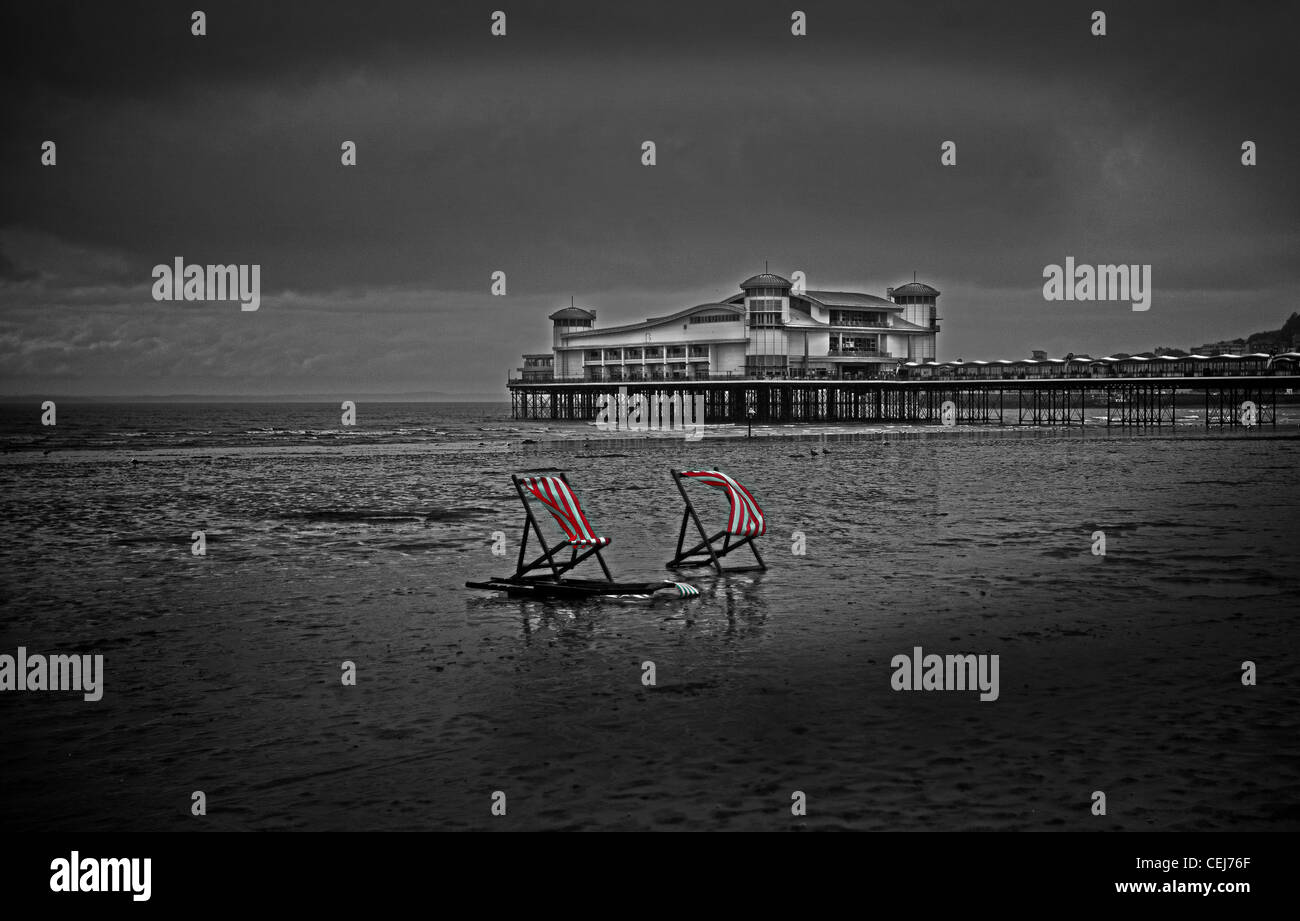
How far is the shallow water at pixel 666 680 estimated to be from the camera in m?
5.95

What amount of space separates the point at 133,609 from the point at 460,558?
4.74 metres

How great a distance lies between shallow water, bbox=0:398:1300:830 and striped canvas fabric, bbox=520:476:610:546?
78cm

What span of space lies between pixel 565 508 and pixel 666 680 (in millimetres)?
3307

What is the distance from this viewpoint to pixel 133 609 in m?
11.8

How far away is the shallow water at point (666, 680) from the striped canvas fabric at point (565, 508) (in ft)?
2.55

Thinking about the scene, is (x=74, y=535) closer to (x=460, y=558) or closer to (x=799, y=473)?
(x=460, y=558)

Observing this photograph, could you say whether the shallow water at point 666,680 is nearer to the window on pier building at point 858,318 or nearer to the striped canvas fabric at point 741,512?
the striped canvas fabric at point 741,512

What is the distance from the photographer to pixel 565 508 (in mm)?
11359
